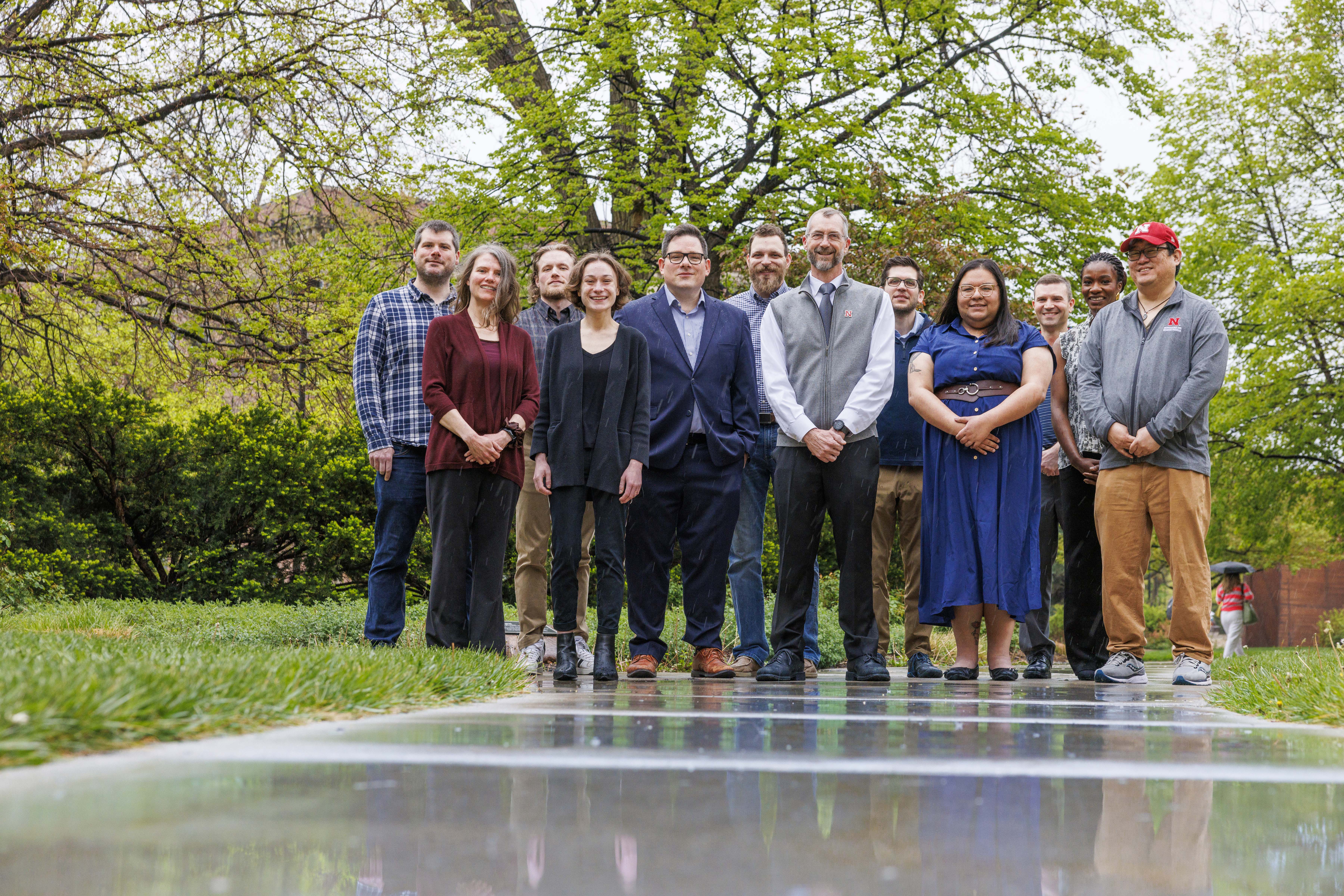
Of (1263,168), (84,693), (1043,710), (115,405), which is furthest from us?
(1263,168)

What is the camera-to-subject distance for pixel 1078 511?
6664 mm

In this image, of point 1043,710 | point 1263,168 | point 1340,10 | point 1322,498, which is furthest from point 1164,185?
point 1043,710

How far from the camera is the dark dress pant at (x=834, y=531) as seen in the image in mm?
5750

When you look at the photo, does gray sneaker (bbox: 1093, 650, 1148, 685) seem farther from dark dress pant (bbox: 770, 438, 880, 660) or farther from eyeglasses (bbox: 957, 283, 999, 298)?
eyeglasses (bbox: 957, 283, 999, 298)

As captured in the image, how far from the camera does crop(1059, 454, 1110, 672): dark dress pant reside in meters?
6.59

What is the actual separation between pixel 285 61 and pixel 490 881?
1262 centimetres

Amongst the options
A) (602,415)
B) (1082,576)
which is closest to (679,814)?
(602,415)

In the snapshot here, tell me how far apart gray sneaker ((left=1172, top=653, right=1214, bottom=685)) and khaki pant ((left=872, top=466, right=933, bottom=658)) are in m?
1.40

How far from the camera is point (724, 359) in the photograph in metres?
6.02

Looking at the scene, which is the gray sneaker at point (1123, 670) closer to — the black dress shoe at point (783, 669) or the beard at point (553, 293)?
the black dress shoe at point (783, 669)

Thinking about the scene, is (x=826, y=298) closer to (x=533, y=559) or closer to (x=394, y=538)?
(x=533, y=559)

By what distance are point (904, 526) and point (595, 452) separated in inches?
92.2

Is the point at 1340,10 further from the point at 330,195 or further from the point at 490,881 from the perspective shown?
the point at 490,881

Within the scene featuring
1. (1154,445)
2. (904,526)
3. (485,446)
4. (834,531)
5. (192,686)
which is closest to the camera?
(192,686)
